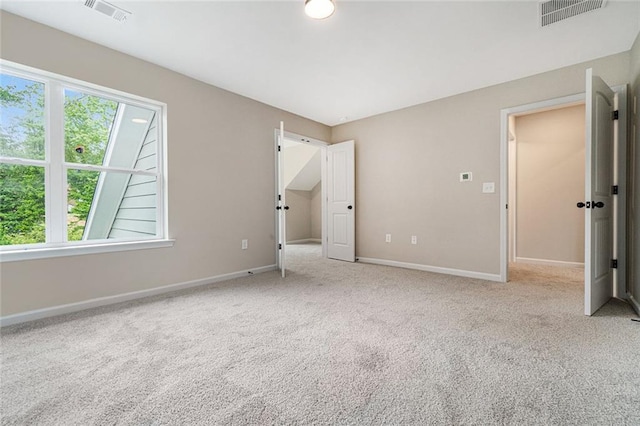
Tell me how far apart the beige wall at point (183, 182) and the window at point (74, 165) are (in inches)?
5.6

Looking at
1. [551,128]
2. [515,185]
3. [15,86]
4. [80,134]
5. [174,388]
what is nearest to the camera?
[174,388]

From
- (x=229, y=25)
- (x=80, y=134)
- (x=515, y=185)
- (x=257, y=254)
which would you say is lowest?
(x=257, y=254)

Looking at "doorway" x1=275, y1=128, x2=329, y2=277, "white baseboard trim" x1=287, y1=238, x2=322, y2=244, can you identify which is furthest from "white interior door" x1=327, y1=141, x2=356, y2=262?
"white baseboard trim" x1=287, y1=238, x2=322, y2=244

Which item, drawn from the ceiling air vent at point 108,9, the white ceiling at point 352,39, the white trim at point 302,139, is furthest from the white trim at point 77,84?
the white trim at point 302,139

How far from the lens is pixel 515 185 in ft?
15.8

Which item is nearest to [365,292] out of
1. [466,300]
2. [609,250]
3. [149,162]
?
[466,300]

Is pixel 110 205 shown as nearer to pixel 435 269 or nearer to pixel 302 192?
pixel 435 269

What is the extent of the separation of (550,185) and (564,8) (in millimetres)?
3130

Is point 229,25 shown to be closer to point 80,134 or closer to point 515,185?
point 80,134

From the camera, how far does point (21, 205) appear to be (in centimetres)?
239

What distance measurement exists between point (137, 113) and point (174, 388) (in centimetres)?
289

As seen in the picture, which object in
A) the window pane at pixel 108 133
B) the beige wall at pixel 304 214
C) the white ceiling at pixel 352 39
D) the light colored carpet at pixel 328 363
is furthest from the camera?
the beige wall at pixel 304 214

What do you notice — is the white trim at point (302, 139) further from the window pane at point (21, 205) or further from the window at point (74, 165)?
the window pane at point (21, 205)

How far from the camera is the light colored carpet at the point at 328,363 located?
1.28 meters
